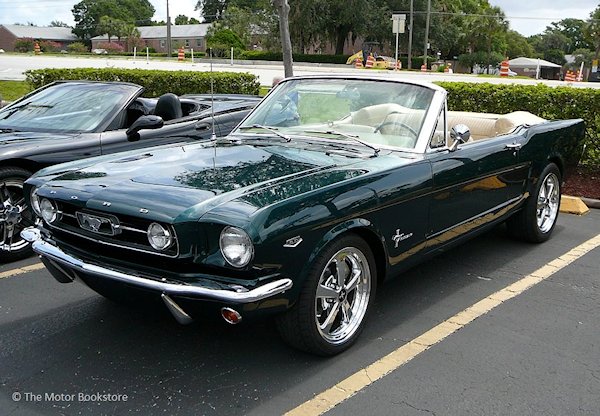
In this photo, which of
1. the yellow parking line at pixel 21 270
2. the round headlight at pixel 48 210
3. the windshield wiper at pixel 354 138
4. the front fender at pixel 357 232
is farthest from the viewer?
the yellow parking line at pixel 21 270

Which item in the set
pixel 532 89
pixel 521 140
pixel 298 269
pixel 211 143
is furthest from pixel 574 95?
pixel 298 269

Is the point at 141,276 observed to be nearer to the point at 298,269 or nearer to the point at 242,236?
the point at 242,236

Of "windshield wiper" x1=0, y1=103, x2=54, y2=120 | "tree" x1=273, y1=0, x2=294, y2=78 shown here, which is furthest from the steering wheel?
"tree" x1=273, y1=0, x2=294, y2=78

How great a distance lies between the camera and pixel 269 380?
321 cm

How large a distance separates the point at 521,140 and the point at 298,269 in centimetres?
296

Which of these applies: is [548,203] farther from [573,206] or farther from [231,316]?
[231,316]

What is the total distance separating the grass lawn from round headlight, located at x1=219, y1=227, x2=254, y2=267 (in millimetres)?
14737

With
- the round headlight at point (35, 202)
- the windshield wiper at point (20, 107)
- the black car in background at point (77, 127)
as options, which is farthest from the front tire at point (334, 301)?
the windshield wiper at point (20, 107)

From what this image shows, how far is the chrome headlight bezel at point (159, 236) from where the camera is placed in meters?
3.00

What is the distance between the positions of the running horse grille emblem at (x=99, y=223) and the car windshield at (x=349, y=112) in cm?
167

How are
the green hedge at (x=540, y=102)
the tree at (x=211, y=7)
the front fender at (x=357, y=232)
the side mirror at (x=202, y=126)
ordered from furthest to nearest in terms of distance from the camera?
the tree at (x=211, y=7)
the green hedge at (x=540, y=102)
the side mirror at (x=202, y=126)
the front fender at (x=357, y=232)

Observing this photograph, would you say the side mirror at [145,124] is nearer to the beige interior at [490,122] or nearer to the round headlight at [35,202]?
the round headlight at [35,202]

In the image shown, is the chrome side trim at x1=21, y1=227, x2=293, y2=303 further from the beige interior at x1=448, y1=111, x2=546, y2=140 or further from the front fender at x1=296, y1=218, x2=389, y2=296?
the beige interior at x1=448, y1=111, x2=546, y2=140

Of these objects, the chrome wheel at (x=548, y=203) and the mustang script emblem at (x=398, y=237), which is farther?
the chrome wheel at (x=548, y=203)
